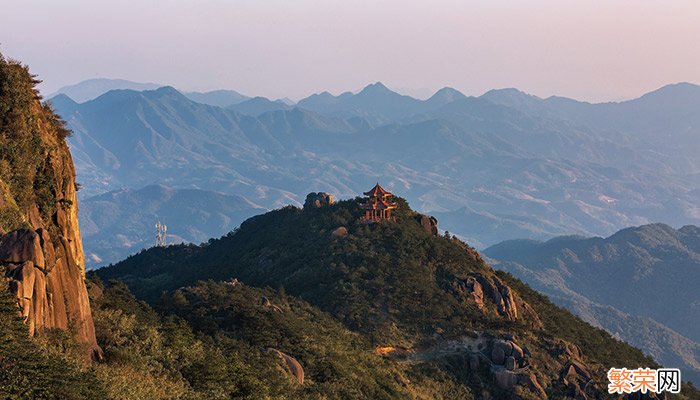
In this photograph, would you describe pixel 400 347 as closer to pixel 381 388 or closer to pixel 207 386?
pixel 381 388

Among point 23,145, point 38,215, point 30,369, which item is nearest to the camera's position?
point 30,369

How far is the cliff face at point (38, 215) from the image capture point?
1222 inches

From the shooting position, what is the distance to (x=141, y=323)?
4628cm

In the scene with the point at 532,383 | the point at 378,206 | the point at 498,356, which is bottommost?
the point at 532,383

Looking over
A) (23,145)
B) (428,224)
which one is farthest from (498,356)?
(23,145)

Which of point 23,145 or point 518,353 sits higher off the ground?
point 23,145

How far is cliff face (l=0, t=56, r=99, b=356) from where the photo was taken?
31031mm

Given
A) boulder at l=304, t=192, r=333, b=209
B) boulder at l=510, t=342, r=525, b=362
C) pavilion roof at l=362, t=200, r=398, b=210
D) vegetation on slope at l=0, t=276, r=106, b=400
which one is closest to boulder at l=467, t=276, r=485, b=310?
boulder at l=510, t=342, r=525, b=362

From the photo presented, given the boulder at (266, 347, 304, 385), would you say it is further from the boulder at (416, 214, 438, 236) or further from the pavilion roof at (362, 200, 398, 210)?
the boulder at (416, 214, 438, 236)

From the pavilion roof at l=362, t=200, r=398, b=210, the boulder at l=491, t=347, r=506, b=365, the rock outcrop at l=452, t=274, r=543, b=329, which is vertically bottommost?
the boulder at l=491, t=347, r=506, b=365

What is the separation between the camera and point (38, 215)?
3856 centimetres

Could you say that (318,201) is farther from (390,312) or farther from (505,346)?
(505,346)

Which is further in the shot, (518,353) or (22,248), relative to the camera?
(518,353)

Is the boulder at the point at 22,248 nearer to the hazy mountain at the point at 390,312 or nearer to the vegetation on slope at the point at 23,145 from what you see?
the vegetation on slope at the point at 23,145
